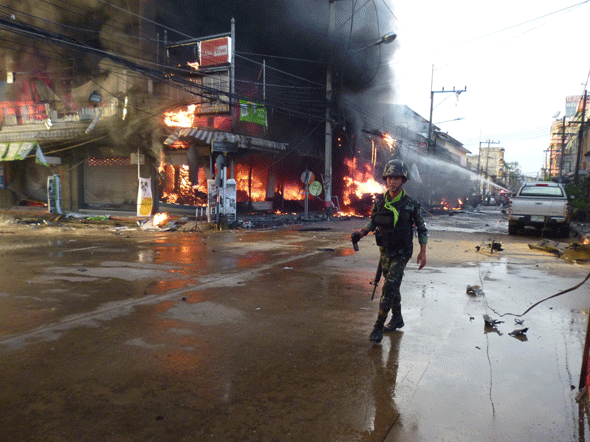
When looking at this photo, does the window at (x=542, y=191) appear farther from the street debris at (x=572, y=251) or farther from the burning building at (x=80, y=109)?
the burning building at (x=80, y=109)

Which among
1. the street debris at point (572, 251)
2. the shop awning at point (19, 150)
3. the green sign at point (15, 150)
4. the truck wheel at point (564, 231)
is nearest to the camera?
the street debris at point (572, 251)

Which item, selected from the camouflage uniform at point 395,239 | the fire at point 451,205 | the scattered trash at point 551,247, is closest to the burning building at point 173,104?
the scattered trash at point 551,247

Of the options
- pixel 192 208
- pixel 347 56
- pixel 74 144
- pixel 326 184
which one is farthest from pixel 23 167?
pixel 347 56

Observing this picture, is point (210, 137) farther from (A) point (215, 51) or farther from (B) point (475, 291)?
(B) point (475, 291)

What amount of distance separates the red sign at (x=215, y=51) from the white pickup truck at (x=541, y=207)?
1288 cm

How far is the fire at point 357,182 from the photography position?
88.7ft

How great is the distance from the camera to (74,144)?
20594 mm

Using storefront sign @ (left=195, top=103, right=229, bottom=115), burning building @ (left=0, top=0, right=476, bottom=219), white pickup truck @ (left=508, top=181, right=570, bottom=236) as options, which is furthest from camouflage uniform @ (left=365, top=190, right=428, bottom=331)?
storefront sign @ (left=195, top=103, right=229, bottom=115)

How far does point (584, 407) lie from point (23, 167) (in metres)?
27.5

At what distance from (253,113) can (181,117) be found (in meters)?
3.36

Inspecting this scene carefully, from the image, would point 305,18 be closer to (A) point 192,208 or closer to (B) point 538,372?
(A) point 192,208

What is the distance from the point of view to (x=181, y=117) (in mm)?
Answer: 18609

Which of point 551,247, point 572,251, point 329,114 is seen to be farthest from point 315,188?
point 572,251

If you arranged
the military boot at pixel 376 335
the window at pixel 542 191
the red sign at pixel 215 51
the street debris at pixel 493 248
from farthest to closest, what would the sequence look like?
the red sign at pixel 215 51
the window at pixel 542 191
the street debris at pixel 493 248
the military boot at pixel 376 335
